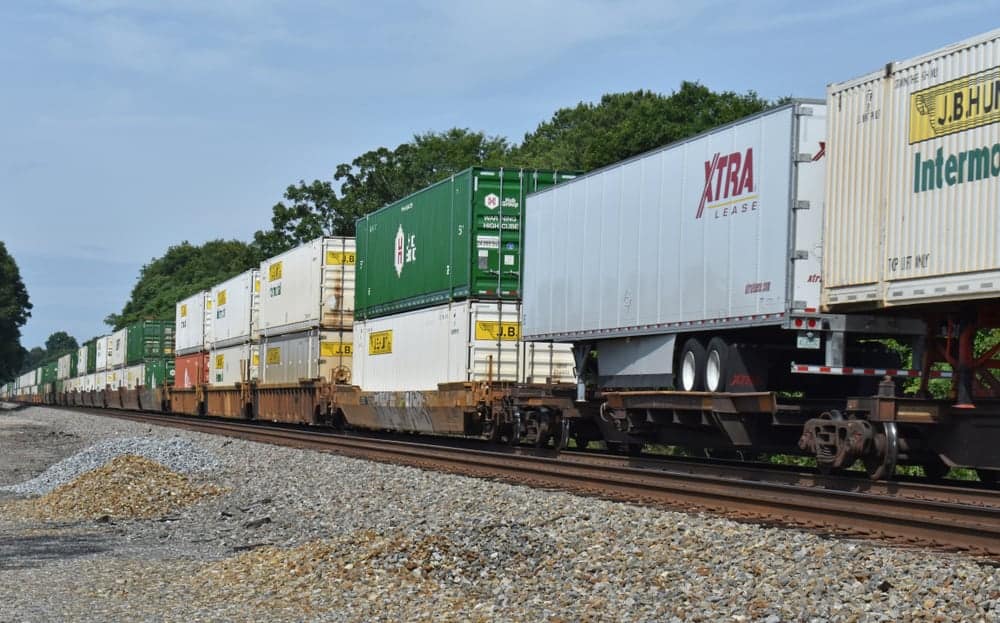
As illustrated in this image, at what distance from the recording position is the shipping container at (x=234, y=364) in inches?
1496

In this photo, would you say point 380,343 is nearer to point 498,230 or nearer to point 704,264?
point 498,230

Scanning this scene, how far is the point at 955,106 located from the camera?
1120 cm

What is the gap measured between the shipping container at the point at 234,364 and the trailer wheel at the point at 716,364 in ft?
80.6

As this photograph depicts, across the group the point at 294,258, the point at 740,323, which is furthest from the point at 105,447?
the point at 740,323

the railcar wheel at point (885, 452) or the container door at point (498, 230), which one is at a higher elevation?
the container door at point (498, 230)

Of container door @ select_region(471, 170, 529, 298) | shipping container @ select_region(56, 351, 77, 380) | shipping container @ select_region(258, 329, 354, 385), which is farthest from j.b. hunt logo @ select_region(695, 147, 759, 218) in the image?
shipping container @ select_region(56, 351, 77, 380)

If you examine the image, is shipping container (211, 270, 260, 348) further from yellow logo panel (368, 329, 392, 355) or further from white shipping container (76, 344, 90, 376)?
white shipping container (76, 344, 90, 376)

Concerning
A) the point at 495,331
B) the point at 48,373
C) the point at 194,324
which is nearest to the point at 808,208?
the point at 495,331

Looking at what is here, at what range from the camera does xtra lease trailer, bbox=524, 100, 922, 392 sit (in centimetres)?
1318

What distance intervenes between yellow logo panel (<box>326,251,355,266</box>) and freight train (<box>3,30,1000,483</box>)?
400cm

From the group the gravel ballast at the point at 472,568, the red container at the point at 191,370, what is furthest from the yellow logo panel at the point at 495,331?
the red container at the point at 191,370

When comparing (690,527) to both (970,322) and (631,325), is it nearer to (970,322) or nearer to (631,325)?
(970,322)

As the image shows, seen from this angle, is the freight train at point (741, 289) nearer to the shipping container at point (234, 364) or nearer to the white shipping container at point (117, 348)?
the shipping container at point (234, 364)

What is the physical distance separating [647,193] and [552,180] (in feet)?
18.1
